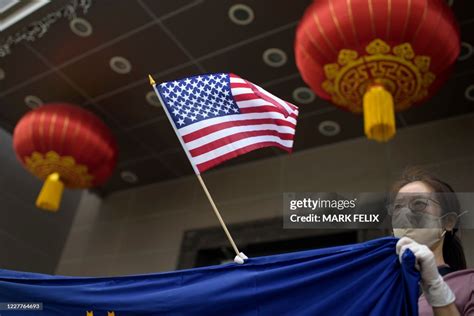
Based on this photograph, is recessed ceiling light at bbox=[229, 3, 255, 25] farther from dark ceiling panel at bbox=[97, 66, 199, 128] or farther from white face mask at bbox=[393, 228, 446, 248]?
white face mask at bbox=[393, 228, 446, 248]

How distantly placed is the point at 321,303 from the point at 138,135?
4470 mm

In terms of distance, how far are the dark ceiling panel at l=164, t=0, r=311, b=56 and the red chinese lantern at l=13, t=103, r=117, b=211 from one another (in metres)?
1.30

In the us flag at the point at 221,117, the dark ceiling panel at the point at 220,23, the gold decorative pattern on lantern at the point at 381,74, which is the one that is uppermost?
the dark ceiling panel at the point at 220,23

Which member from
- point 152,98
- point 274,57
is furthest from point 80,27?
point 274,57

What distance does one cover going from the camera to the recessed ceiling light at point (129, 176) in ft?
22.0

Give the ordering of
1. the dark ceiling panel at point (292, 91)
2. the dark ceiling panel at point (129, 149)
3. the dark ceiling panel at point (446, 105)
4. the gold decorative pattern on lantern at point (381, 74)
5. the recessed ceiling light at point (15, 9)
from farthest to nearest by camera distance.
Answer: the dark ceiling panel at point (129, 149) → the dark ceiling panel at point (292, 91) → the dark ceiling panel at point (446, 105) → the recessed ceiling light at point (15, 9) → the gold decorative pattern on lantern at point (381, 74)

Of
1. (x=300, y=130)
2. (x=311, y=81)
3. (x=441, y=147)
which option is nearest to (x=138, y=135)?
(x=300, y=130)

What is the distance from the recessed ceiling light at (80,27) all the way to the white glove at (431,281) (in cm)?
404

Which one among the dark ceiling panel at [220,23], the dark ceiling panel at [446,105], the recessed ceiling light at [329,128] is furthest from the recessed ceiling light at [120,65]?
the dark ceiling panel at [446,105]

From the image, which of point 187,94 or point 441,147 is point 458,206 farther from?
point 441,147

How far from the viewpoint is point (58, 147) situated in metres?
4.98

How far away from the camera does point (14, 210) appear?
6551 millimetres

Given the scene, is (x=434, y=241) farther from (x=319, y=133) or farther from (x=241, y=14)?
(x=319, y=133)

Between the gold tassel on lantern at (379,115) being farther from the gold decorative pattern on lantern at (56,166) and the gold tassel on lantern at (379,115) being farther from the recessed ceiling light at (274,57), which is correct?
the gold decorative pattern on lantern at (56,166)
